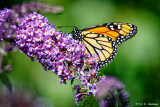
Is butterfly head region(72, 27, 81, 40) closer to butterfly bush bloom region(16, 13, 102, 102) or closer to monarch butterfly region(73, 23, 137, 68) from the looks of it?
monarch butterfly region(73, 23, 137, 68)

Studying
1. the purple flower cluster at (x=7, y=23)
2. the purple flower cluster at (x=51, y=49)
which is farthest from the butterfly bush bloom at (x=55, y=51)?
the purple flower cluster at (x=7, y=23)

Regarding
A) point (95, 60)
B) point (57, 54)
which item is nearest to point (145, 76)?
point (95, 60)

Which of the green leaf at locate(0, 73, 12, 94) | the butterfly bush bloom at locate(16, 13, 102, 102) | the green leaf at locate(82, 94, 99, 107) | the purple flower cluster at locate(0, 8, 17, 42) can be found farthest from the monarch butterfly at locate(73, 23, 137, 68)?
the green leaf at locate(0, 73, 12, 94)

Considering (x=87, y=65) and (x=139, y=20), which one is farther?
(x=139, y=20)

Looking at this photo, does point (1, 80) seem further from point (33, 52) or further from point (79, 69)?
point (79, 69)

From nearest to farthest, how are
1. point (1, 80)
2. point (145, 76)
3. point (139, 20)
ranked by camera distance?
point (1, 80) → point (145, 76) → point (139, 20)

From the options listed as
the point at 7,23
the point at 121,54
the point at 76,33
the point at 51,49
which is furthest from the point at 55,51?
the point at 121,54
